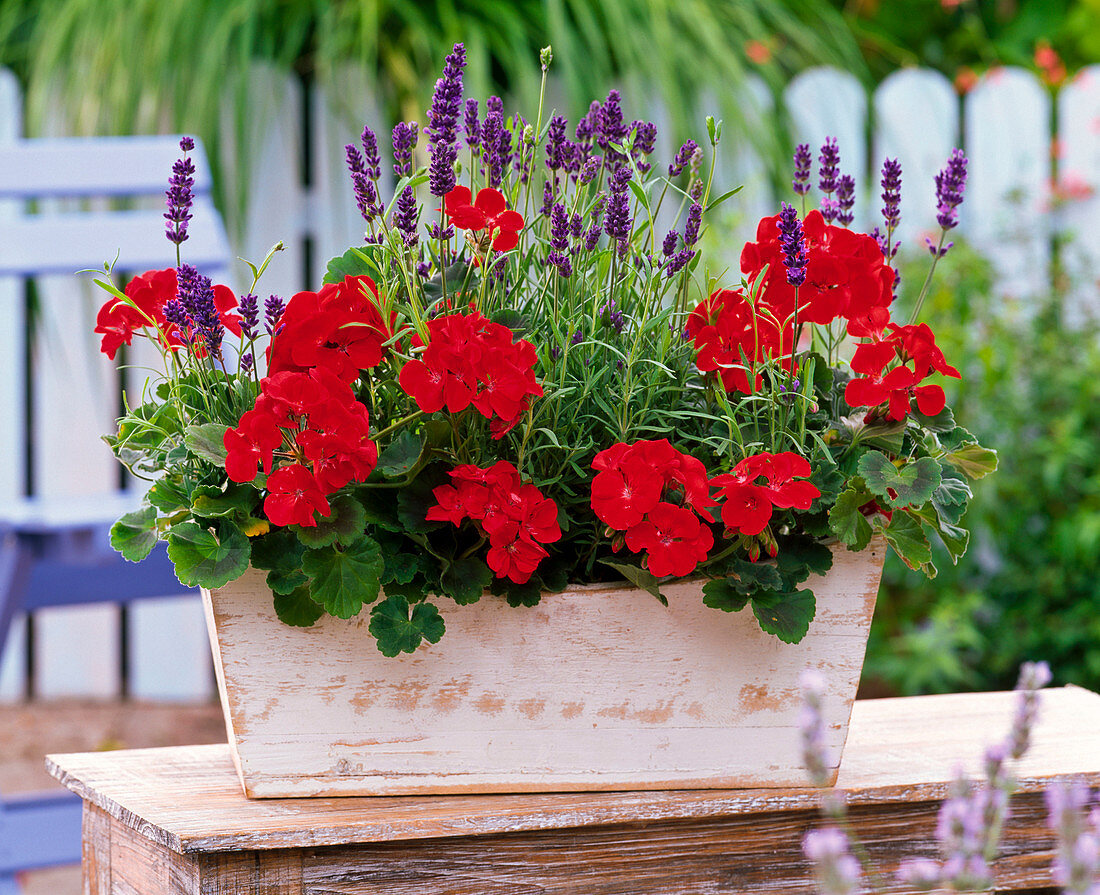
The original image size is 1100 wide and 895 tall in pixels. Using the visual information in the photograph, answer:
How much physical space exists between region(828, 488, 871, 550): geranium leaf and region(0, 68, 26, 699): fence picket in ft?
7.16

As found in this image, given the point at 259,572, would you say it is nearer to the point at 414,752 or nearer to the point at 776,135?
the point at 414,752

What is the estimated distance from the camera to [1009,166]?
2656 mm

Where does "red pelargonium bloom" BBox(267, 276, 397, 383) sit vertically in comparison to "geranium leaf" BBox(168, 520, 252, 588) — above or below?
above

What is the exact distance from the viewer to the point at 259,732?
0.73 meters

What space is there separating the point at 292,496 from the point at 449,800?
9.3 inches

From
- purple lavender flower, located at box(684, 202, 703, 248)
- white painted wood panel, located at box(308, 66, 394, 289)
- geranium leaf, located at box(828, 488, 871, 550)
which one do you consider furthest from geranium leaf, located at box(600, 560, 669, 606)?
white painted wood panel, located at box(308, 66, 394, 289)

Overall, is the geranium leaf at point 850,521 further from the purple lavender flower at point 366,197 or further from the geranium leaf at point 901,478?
the purple lavender flower at point 366,197

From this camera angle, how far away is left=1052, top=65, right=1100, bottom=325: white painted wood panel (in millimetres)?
2453

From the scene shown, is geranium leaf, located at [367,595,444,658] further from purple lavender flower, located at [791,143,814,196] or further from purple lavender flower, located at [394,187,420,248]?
purple lavender flower, located at [791,143,814,196]

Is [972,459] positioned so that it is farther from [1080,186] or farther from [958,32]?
[958,32]

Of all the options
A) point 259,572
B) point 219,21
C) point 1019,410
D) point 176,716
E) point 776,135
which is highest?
point 219,21

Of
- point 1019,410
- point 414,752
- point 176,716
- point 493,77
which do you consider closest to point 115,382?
point 176,716

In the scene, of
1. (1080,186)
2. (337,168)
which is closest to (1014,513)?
(1080,186)

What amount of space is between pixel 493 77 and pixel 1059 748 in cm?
222
